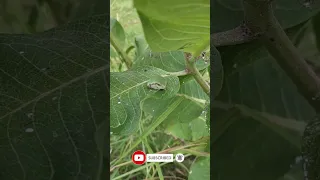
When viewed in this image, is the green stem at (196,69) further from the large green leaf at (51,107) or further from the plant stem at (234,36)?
the large green leaf at (51,107)

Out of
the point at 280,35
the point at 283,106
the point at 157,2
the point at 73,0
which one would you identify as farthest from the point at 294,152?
the point at 73,0

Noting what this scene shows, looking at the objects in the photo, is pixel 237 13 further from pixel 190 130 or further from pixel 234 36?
pixel 190 130

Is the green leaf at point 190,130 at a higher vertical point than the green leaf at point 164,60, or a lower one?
lower

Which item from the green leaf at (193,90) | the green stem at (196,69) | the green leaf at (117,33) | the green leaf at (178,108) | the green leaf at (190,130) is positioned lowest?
the green leaf at (190,130)

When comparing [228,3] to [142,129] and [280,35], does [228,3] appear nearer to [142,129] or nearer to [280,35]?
[280,35]

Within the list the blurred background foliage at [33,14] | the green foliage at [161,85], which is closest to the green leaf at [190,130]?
the green foliage at [161,85]

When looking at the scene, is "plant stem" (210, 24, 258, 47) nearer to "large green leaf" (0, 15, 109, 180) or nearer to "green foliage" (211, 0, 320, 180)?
"green foliage" (211, 0, 320, 180)

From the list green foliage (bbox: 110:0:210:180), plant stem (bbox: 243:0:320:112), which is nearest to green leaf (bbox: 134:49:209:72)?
green foliage (bbox: 110:0:210:180)
